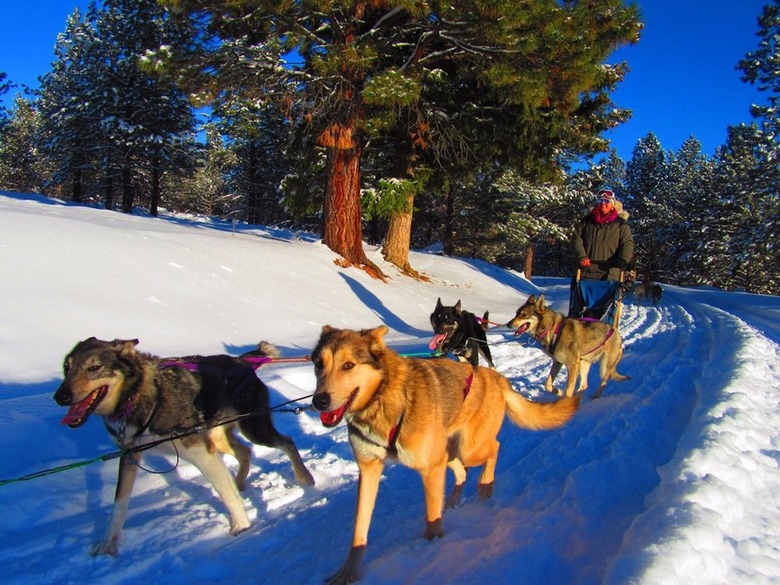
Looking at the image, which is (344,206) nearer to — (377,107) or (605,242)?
(377,107)

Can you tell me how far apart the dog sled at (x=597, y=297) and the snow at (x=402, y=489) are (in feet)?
3.23

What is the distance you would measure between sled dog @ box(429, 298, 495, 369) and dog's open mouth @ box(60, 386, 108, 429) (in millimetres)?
4552

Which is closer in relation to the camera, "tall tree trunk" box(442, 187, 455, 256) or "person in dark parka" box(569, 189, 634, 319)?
"person in dark parka" box(569, 189, 634, 319)

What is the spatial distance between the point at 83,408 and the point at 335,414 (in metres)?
1.78

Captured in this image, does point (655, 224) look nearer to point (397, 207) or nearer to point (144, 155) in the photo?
point (397, 207)

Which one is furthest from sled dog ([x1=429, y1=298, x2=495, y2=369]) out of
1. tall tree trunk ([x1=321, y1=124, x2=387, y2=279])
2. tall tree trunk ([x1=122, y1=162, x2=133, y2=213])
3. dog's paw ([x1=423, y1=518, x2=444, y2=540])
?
tall tree trunk ([x1=122, y1=162, x2=133, y2=213])

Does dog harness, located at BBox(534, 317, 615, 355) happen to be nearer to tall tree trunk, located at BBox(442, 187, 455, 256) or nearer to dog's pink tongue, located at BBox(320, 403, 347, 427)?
dog's pink tongue, located at BBox(320, 403, 347, 427)

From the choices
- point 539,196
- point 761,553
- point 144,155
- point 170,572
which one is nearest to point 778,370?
point 761,553

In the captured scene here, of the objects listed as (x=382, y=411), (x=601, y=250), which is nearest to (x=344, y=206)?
(x=601, y=250)

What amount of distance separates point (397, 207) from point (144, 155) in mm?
19815

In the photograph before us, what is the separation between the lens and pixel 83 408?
128 inches

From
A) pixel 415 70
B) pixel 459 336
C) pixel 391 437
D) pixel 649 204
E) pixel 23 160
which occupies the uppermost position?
pixel 649 204

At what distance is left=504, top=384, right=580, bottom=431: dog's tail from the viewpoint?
381cm

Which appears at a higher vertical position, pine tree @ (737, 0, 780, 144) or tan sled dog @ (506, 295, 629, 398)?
pine tree @ (737, 0, 780, 144)
